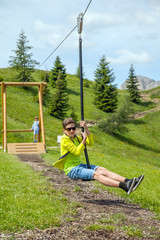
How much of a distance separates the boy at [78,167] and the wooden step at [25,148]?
11.4 m

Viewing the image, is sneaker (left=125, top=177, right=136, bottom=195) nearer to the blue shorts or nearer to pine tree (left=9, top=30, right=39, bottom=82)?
the blue shorts

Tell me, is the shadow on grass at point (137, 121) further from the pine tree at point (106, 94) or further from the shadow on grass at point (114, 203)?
the shadow on grass at point (114, 203)

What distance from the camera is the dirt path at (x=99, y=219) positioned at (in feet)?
14.6

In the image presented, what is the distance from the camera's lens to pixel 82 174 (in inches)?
246

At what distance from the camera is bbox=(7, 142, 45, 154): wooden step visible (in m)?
17.5

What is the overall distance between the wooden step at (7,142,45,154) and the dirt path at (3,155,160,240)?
1011 centimetres

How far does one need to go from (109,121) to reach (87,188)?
111 ft

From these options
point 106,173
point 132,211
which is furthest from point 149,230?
point 106,173

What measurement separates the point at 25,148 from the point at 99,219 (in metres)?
13.1

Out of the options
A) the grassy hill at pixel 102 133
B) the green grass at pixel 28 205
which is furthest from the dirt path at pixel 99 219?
the grassy hill at pixel 102 133

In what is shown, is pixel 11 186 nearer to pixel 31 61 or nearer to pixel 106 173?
pixel 106 173

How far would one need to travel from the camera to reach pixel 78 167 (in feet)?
21.1

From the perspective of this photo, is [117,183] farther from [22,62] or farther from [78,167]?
[22,62]

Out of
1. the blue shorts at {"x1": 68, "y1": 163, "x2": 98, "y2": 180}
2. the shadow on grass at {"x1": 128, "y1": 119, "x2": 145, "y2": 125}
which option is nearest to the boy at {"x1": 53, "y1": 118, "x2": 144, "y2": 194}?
the blue shorts at {"x1": 68, "y1": 163, "x2": 98, "y2": 180}
